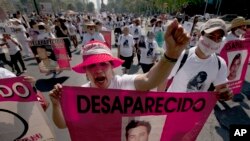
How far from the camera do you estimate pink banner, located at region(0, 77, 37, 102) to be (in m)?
2.38

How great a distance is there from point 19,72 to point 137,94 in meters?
8.81

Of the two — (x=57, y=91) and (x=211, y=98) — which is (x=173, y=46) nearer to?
(x=211, y=98)

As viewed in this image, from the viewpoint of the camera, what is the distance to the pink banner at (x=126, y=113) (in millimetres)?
1909

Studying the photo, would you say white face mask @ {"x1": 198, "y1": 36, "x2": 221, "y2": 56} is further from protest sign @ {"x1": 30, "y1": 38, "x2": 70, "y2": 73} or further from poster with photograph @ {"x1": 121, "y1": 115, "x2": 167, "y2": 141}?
protest sign @ {"x1": 30, "y1": 38, "x2": 70, "y2": 73}

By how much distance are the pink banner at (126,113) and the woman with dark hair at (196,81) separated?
1.04m

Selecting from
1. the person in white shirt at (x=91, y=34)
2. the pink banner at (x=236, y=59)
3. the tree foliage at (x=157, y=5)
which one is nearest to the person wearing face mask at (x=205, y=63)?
the pink banner at (x=236, y=59)

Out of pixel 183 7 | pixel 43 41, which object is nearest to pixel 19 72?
pixel 43 41

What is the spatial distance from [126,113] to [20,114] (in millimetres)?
1206

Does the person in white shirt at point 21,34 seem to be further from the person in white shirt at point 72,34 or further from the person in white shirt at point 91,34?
the person in white shirt at point 91,34

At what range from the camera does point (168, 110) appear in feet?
6.63

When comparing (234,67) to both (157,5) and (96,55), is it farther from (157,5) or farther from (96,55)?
(157,5)

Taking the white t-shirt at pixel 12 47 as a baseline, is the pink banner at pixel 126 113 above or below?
above

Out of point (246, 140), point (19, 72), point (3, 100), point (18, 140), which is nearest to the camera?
point (3, 100)

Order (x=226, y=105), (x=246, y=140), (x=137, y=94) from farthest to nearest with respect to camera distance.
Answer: (x=226, y=105) < (x=246, y=140) < (x=137, y=94)
